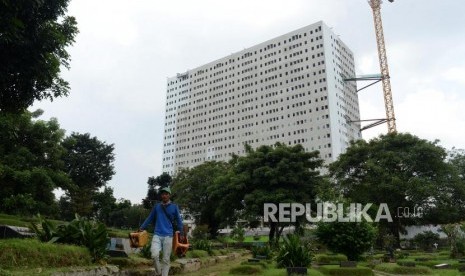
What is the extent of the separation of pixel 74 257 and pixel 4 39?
544 cm

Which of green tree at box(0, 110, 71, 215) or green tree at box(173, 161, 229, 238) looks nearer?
green tree at box(0, 110, 71, 215)

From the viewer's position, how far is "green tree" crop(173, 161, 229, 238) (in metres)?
46.1

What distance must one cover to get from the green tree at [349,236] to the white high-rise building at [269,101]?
270 feet

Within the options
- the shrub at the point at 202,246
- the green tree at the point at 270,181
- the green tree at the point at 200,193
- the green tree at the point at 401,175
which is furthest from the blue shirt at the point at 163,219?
the green tree at the point at 200,193

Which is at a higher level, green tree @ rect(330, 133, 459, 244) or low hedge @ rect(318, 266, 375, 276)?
green tree @ rect(330, 133, 459, 244)

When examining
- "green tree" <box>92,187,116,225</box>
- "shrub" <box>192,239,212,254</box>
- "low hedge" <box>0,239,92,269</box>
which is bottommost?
"shrub" <box>192,239,212,254</box>

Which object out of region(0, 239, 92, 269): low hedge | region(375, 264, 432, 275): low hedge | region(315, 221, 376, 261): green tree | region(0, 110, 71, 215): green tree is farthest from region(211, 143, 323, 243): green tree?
region(0, 239, 92, 269): low hedge

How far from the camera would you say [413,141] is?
1415 inches

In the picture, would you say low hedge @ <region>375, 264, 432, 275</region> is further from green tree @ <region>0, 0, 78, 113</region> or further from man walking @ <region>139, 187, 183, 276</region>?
green tree @ <region>0, 0, 78, 113</region>

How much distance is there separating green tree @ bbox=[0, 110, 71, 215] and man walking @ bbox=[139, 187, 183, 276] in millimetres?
19086

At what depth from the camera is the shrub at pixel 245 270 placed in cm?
1275

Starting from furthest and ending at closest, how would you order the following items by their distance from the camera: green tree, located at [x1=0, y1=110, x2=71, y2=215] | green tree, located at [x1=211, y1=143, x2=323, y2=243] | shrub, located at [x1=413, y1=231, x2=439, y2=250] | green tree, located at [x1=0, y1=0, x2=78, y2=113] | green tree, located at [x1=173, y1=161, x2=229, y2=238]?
1. green tree, located at [x1=173, y1=161, x2=229, y2=238]
2. shrub, located at [x1=413, y1=231, x2=439, y2=250]
3. green tree, located at [x1=211, y1=143, x2=323, y2=243]
4. green tree, located at [x1=0, y1=110, x2=71, y2=215]
5. green tree, located at [x1=0, y1=0, x2=78, y2=113]

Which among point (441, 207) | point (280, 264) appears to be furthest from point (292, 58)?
point (280, 264)

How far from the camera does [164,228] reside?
25.6 ft
